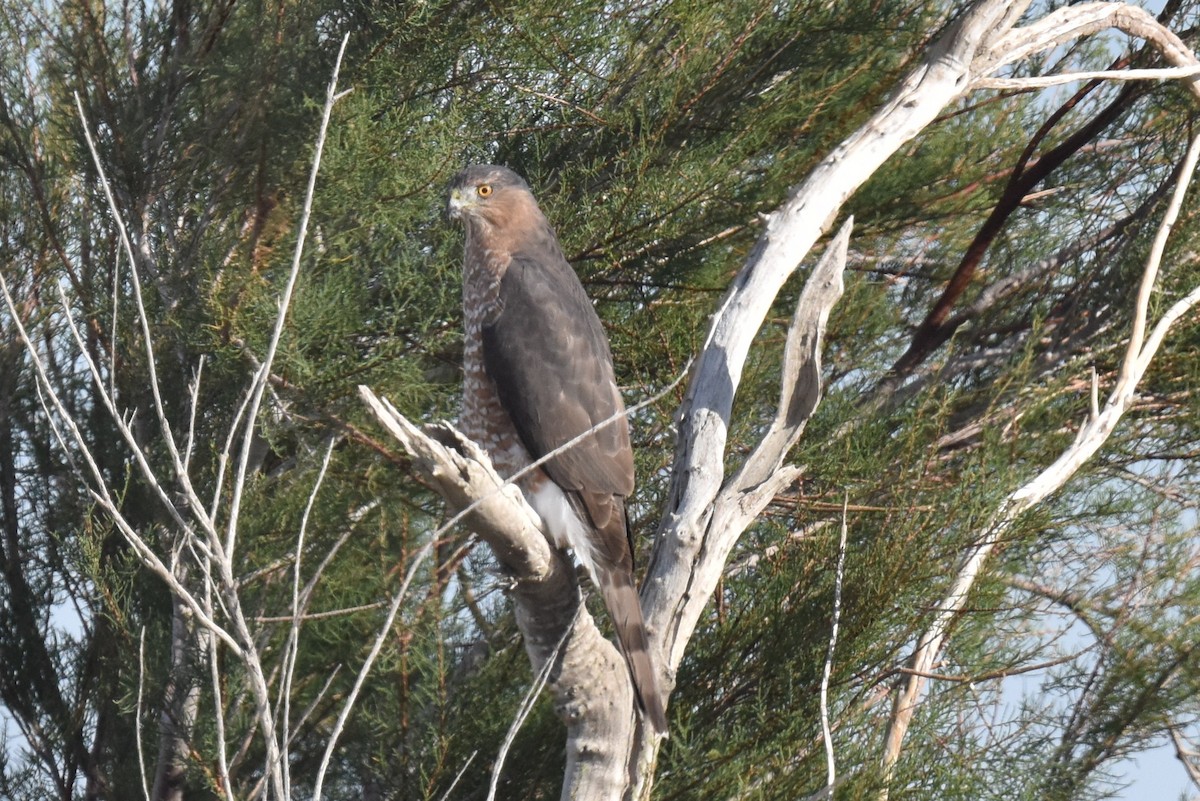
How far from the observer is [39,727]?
5.41 metres

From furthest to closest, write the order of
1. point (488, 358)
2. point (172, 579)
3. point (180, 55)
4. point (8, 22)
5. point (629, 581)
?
point (8, 22) < point (180, 55) < point (488, 358) < point (629, 581) < point (172, 579)

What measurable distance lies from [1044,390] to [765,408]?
99cm

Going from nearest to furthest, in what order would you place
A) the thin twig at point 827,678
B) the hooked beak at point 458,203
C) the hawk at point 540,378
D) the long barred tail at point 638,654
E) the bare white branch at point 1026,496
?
the thin twig at point 827,678 < the long barred tail at point 638,654 < the hawk at point 540,378 < the bare white branch at point 1026,496 < the hooked beak at point 458,203

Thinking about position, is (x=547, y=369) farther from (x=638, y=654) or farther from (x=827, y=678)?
(x=827, y=678)

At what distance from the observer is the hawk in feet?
11.8

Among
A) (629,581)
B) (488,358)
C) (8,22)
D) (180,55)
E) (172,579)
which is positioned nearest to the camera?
(172,579)

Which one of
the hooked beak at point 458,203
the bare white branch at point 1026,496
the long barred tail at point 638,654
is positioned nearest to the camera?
the long barred tail at point 638,654

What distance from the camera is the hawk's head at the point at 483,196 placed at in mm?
3994

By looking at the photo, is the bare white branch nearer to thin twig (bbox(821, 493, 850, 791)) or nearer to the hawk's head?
thin twig (bbox(821, 493, 850, 791))

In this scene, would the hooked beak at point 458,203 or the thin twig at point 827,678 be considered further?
the hooked beak at point 458,203

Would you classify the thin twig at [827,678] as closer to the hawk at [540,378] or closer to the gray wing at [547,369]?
the hawk at [540,378]

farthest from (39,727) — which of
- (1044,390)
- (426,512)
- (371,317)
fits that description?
(1044,390)

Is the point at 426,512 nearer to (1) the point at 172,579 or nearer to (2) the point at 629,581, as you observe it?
(2) the point at 629,581

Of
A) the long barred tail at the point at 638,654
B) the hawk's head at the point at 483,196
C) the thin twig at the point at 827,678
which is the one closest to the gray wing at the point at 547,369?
the hawk's head at the point at 483,196
